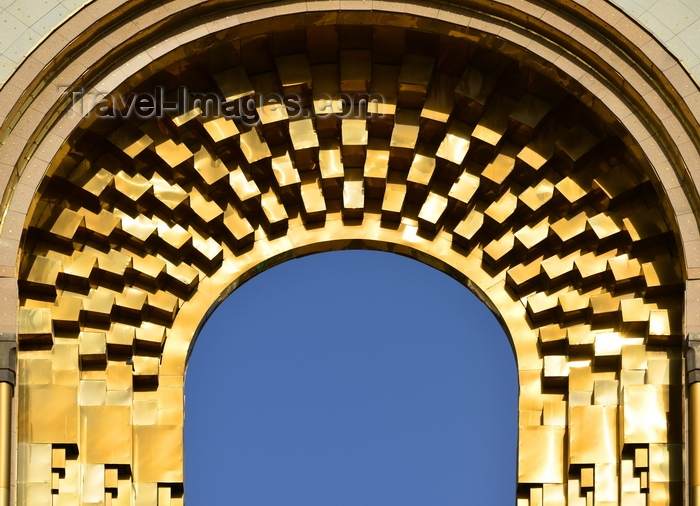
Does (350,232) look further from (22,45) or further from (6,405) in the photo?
(6,405)

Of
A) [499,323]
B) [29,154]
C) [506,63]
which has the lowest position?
[499,323]

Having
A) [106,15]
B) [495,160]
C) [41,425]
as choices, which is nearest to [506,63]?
[495,160]

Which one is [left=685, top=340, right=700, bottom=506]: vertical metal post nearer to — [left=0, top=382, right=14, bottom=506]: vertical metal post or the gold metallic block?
the gold metallic block

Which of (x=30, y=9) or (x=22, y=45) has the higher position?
(x=30, y=9)

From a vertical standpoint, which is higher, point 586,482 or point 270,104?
point 270,104

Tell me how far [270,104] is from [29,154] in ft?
8.24

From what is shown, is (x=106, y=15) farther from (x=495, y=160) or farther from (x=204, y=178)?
(x=495, y=160)

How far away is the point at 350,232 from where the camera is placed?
1822 centimetres

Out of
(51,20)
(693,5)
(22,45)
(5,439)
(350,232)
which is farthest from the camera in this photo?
(350,232)

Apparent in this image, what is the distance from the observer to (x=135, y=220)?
699 inches

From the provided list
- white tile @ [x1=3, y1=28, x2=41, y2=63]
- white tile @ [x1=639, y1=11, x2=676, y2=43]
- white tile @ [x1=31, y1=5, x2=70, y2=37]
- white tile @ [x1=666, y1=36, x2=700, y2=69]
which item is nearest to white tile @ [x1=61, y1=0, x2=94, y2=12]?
white tile @ [x1=31, y1=5, x2=70, y2=37]

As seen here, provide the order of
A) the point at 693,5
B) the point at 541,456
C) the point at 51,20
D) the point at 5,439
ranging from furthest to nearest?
the point at 541,456
the point at 693,5
the point at 51,20
the point at 5,439

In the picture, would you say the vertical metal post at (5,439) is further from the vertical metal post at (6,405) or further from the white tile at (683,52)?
the white tile at (683,52)

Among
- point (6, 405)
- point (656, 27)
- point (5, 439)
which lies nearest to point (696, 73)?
point (656, 27)
